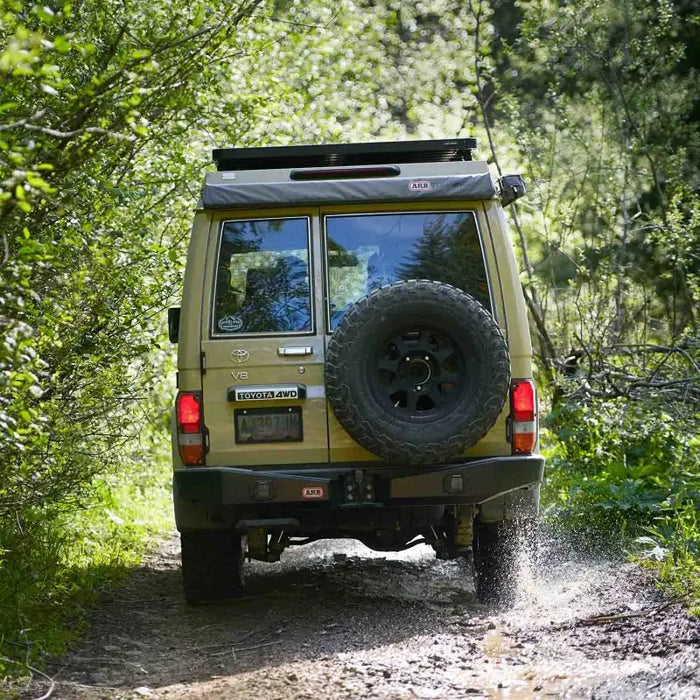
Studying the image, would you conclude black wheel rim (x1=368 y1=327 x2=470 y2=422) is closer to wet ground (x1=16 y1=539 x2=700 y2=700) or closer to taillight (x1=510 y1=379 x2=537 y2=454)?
taillight (x1=510 y1=379 x2=537 y2=454)

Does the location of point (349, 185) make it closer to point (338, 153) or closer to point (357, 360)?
point (338, 153)

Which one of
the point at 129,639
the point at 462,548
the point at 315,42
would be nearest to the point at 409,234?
the point at 462,548

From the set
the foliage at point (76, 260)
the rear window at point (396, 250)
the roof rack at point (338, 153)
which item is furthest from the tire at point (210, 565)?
the roof rack at point (338, 153)

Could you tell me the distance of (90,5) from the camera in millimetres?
7094

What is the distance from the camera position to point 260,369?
6.04 metres

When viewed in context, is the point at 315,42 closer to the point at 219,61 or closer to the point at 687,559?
the point at 219,61

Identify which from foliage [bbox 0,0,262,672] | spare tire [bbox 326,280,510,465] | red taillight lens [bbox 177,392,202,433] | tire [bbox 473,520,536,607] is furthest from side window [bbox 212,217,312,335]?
tire [bbox 473,520,536,607]

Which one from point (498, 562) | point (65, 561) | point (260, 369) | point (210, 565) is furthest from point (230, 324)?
point (65, 561)

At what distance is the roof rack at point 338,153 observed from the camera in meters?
6.67

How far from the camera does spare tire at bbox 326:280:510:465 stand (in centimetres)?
568

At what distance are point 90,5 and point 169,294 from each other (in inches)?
74.4

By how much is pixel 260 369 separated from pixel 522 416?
1390mm

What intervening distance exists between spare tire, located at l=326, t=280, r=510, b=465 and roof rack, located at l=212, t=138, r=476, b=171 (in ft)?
4.21

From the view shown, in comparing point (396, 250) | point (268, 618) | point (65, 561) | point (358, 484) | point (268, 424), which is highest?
point (396, 250)
